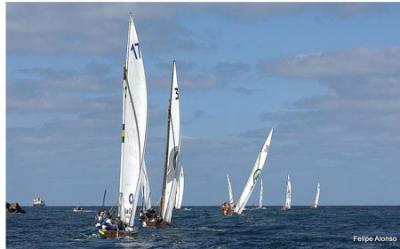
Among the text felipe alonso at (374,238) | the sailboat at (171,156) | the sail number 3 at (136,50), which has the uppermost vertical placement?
Answer: the sail number 3 at (136,50)

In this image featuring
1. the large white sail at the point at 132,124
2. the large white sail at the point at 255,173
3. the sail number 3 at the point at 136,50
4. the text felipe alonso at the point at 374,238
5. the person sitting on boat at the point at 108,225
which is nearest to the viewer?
the person sitting on boat at the point at 108,225

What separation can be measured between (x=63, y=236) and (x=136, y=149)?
55.5 feet

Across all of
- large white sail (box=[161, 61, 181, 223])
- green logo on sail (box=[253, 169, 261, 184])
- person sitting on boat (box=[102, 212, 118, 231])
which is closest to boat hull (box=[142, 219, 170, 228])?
large white sail (box=[161, 61, 181, 223])

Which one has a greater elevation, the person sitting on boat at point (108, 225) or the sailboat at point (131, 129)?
the sailboat at point (131, 129)

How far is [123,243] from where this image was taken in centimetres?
6444

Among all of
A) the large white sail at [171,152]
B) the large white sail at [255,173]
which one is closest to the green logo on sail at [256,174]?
the large white sail at [255,173]

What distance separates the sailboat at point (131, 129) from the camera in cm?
6744

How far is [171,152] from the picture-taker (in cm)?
8456

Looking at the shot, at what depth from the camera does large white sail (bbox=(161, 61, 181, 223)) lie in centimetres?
8431

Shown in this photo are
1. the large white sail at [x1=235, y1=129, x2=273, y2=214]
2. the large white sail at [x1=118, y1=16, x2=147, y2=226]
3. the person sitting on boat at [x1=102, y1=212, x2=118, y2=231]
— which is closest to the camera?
the person sitting on boat at [x1=102, y1=212, x2=118, y2=231]

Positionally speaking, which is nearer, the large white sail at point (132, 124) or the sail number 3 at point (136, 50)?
the large white sail at point (132, 124)

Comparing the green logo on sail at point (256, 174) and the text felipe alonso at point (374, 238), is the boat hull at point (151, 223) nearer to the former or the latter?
the text felipe alonso at point (374, 238)

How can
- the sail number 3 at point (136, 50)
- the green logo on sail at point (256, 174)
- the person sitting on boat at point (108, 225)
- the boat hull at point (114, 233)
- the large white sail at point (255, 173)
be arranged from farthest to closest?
1. the green logo on sail at point (256, 174)
2. the large white sail at point (255, 173)
3. the sail number 3 at point (136, 50)
4. the person sitting on boat at point (108, 225)
5. the boat hull at point (114, 233)

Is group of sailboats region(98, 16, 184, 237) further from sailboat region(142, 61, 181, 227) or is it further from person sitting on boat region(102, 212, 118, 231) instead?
sailboat region(142, 61, 181, 227)
